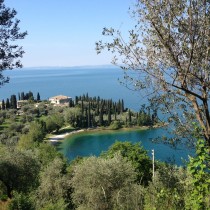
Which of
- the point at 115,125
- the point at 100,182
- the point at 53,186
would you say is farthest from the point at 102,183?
the point at 115,125

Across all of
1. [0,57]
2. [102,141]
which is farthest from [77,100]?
[0,57]

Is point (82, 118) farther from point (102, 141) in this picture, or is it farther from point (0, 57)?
point (0, 57)

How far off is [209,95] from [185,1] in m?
1.55

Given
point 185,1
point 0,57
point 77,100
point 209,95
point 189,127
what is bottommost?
point 77,100

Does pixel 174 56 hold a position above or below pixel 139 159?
above

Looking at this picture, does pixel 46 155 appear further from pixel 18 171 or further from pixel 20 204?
pixel 20 204

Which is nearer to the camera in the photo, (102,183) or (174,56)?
(174,56)

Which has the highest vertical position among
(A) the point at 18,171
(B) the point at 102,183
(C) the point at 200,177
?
(C) the point at 200,177

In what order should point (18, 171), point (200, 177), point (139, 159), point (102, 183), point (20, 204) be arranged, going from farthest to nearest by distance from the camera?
point (139, 159), point (18, 171), point (102, 183), point (20, 204), point (200, 177)

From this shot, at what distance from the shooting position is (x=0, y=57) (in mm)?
7273

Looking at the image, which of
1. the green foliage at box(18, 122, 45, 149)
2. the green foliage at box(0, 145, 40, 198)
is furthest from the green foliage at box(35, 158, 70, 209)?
the green foliage at box(18, 122, 45, 149)

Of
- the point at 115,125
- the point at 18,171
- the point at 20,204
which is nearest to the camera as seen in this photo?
the point at 20,204

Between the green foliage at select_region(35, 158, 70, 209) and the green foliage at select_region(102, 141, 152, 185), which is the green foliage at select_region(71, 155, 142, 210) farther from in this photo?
the green foliage at select_region(102, 141, 152, 185)

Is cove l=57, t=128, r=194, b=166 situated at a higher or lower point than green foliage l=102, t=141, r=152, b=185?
lower
